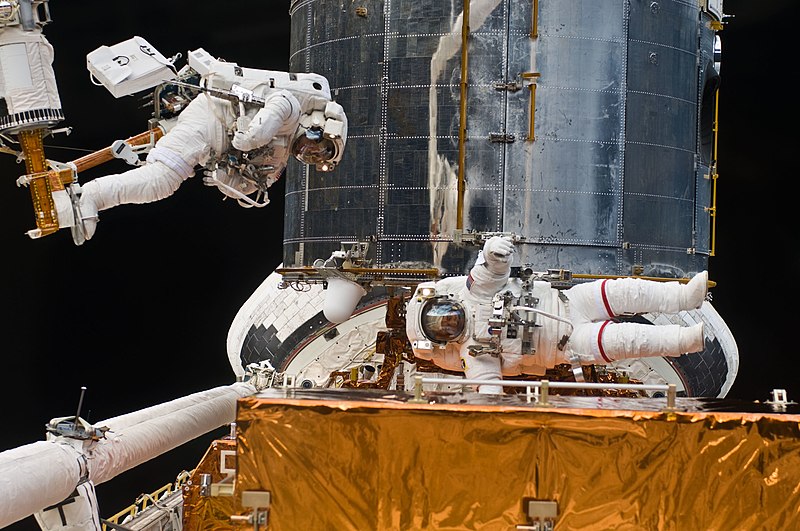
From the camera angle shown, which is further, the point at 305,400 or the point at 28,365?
the point at 28,365

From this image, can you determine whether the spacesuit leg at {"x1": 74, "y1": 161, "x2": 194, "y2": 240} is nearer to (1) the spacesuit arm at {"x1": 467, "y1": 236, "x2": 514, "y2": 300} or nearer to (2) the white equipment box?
(2) the white equipment box

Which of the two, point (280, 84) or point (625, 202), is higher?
point (280, 84)

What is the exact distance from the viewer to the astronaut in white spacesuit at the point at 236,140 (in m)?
4.12

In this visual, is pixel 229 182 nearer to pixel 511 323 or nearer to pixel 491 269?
pixel 491 269

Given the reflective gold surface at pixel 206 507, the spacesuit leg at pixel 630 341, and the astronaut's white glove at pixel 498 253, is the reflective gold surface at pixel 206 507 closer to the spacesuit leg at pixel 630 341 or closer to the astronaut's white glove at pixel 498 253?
the astronaut's white glove at pixel 498 253

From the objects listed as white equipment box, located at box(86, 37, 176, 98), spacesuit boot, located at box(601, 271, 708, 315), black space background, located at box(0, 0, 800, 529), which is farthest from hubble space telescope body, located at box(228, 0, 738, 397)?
black space background, located at box(0, 0, 800, 529)

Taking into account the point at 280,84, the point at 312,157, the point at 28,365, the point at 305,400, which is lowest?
the point at 28,365

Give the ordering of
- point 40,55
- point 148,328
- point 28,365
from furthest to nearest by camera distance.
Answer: point 148,328 → point 28,365 → point 40,55

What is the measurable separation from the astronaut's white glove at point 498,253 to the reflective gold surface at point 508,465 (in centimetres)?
158

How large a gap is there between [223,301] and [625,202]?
412 cm

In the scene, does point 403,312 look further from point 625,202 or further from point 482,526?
point 482,526

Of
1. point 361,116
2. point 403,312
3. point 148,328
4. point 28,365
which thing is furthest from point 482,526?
point 148,328

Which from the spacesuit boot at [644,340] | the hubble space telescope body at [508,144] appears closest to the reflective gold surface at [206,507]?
the hubble space telescope body at [508,144]

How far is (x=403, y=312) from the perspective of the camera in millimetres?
5551
